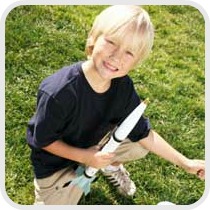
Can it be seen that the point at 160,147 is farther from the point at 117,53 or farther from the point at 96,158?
the point at 117,53

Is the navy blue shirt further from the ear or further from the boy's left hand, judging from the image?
the boy's left hand

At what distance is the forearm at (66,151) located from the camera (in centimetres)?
165

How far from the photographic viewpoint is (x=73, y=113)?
160 centimetres

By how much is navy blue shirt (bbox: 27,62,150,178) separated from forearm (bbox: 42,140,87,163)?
0.08ft

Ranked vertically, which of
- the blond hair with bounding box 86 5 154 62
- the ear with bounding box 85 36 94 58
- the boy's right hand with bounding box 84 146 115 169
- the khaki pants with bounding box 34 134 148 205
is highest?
the blond hair with bounding box 86 5 154 62

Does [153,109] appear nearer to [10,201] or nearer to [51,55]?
[51,55]

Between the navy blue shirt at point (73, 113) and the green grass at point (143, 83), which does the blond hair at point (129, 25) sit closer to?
the navy blue shirt at point (73, 113)

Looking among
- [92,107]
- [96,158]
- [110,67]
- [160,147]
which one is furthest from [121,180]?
[110,67]

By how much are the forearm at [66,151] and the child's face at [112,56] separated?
0.83ft

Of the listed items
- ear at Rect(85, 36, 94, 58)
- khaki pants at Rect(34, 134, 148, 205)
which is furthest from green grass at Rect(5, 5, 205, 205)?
ear at Rect(85, 36, 94, 58)

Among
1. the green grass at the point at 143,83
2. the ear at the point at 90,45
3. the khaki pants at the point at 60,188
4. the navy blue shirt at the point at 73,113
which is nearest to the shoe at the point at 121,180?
the green grass at the point at 143,83

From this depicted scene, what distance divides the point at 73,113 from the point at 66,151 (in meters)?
0.13

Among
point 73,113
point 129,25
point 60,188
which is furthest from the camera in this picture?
point 60,188

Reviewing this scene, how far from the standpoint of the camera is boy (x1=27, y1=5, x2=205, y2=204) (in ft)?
4.98
